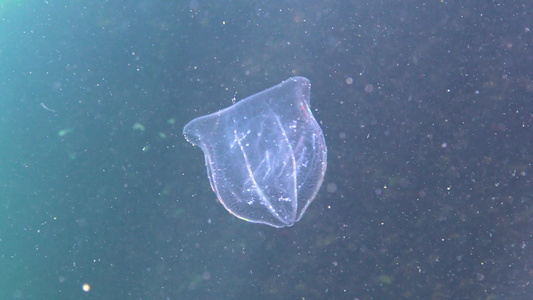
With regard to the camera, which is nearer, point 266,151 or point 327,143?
point 266,151

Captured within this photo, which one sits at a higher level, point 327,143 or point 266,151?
point 266,151

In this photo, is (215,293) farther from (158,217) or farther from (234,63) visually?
(234,63)

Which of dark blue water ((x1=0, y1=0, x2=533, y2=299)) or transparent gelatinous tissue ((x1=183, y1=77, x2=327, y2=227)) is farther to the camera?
dark blue water ((x1=0, y1=0, x2=533, y2=299))

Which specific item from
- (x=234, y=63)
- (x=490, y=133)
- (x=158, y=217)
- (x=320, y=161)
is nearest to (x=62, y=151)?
(x=158, y=217)

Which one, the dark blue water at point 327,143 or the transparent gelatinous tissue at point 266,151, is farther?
the dark blue water at point 327,143
